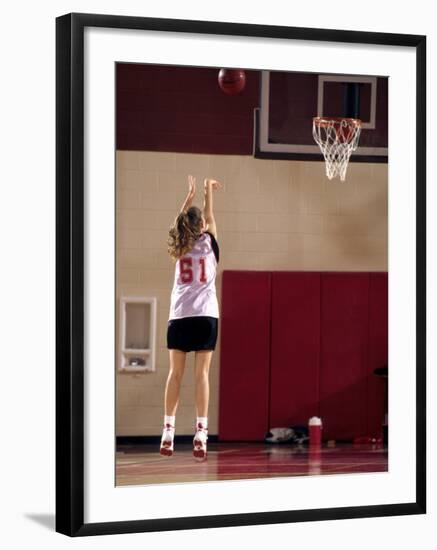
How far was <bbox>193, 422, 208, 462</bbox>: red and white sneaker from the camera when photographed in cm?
690

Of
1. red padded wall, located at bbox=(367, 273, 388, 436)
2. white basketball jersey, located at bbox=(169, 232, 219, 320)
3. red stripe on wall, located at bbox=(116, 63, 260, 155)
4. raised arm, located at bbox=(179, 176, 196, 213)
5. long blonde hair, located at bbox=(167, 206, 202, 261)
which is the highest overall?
red stripe on wall, located at bbox=(116, 63, 260, 155)

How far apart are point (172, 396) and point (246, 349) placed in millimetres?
2102

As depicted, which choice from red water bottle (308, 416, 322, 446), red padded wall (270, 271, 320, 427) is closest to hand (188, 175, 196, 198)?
red padded wall (270, 271, 320, 427)

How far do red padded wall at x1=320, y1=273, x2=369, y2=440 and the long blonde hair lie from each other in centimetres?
227

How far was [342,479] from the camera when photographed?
616 cm

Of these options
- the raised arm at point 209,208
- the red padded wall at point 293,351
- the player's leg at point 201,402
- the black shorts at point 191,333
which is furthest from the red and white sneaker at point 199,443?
the red padded wall at point 293,351

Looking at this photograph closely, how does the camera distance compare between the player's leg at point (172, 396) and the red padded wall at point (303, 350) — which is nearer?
the player's leg at point (172, 396)

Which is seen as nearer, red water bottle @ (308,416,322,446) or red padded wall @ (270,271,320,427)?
red water bottle @ (308,416,322,446)

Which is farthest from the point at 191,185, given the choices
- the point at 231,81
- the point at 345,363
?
the point at 345,363

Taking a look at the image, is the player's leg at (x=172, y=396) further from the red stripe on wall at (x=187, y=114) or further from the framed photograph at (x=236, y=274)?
the red stripe on wall at (x=187, y=114)

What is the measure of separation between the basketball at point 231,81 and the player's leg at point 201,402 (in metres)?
1.66

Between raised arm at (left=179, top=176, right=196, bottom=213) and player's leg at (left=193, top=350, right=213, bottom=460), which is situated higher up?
raised arm at (left=179, top=176, right=196, bottom=213)

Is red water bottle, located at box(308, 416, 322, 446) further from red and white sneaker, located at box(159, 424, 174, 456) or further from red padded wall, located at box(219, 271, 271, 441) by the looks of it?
red and white sneaker, located at box(159, 424, 174, 456)

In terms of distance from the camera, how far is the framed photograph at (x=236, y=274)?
5590 mm
